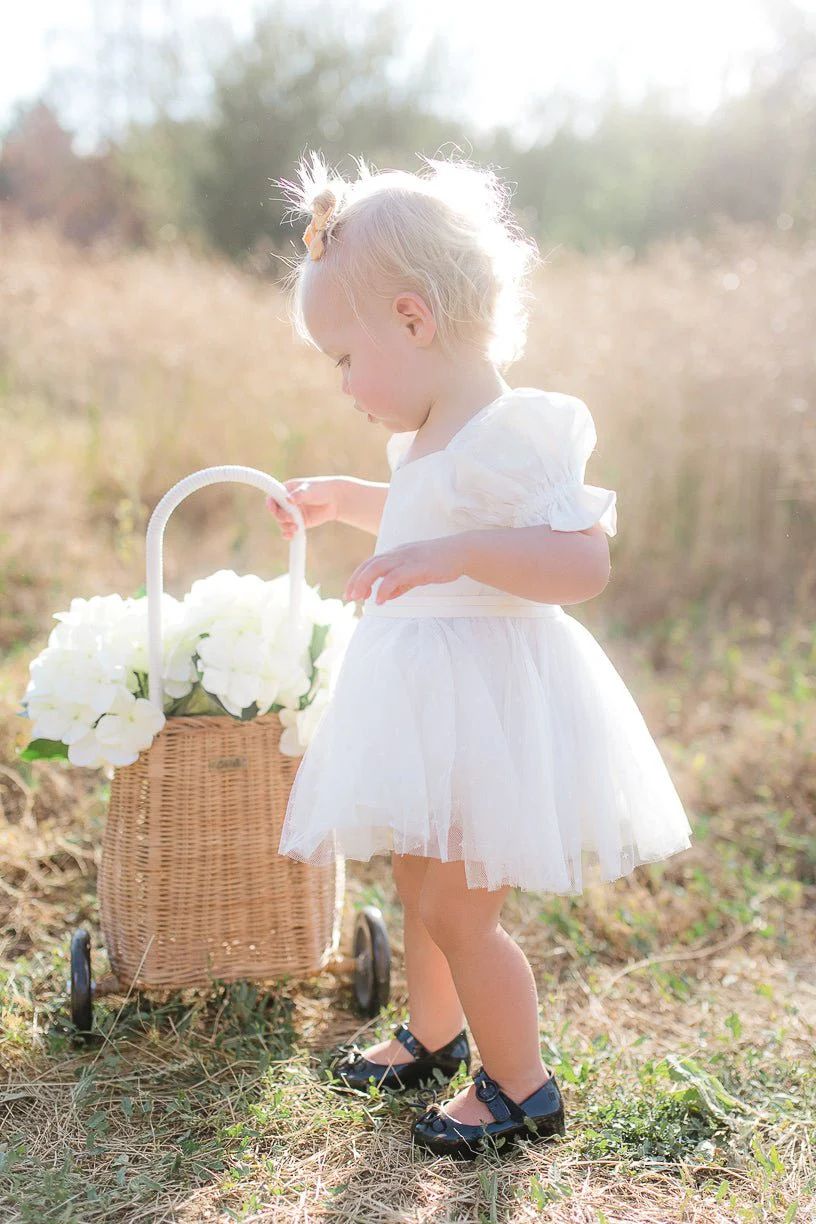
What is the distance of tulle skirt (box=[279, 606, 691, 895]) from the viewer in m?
1.43

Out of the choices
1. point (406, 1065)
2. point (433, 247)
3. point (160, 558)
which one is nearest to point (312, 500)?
point (160, 558)

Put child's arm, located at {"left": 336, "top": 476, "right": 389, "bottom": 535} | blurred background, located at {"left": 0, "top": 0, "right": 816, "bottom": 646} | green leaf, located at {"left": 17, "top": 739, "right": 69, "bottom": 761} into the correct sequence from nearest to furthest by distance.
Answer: green leaf, located at {"left": 17, "top": 739, "right": 69, "bottom": 761}
child's arm, located at {"left": 336, "top": 476, "right": 389, "bottom": 535}
blurred background, located at {"left": 0, "top": 0, "right": 816, "bottom": 646}

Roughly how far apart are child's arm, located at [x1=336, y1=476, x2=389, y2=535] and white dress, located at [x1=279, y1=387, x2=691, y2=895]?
34 cm

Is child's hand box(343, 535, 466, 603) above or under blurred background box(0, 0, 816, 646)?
under

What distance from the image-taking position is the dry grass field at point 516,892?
156cm

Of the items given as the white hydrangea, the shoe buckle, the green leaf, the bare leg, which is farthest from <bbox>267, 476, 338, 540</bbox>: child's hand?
the shoe buckle

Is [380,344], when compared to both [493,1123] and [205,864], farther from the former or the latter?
[493,1123]

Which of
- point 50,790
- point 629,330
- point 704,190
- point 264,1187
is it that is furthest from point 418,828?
point 704,190

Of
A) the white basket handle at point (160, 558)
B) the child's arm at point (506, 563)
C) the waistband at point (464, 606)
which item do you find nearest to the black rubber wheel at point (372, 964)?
the white basket handle at point (160, 558)

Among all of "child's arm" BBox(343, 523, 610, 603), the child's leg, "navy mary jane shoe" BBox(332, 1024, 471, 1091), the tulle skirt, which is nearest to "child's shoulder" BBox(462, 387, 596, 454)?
"child's arm" BBox(343, 523, 610, 603)

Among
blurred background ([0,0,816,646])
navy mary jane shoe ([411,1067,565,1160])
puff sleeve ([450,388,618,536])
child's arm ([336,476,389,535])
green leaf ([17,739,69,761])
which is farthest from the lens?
blurred background ([0,0,816,646])

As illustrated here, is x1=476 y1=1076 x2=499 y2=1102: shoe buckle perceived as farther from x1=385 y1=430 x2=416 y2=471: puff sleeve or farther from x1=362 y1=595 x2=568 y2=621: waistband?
x1=385 y1=430 x2=416 y2=471: puff sleeve

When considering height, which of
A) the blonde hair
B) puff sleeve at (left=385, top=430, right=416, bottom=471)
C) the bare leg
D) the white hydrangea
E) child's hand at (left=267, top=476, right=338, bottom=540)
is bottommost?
the bare leg

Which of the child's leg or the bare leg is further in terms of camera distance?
the bare leg
